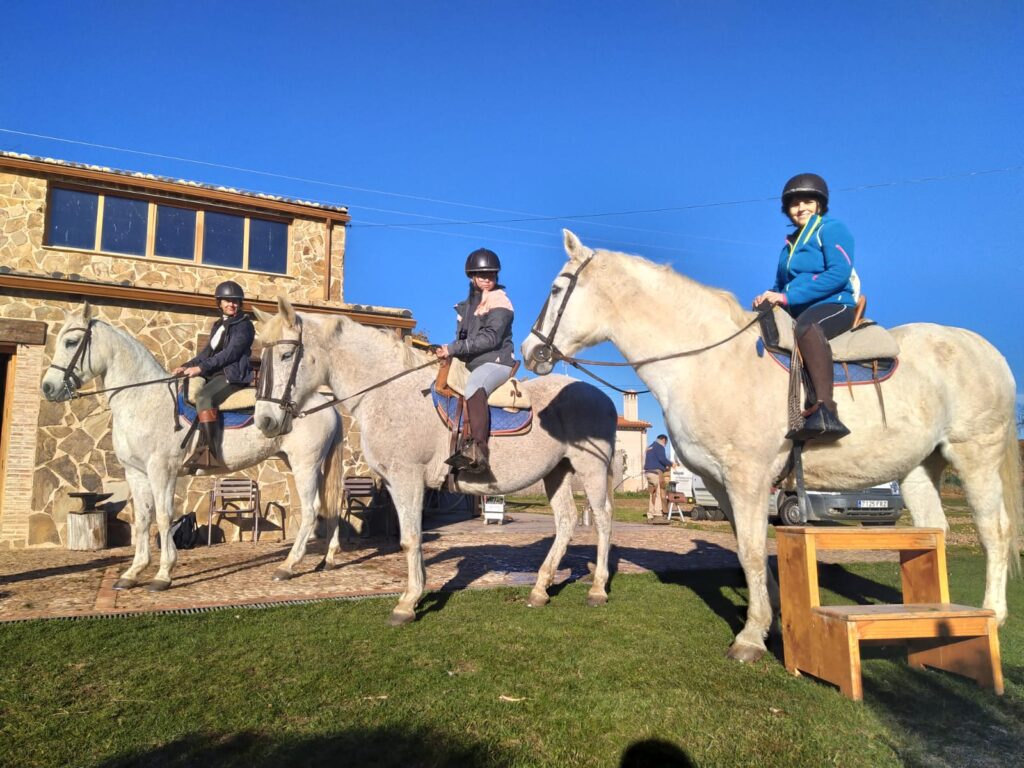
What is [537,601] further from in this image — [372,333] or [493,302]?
[372,333]

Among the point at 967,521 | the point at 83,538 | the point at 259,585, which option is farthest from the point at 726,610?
the point at 967,521

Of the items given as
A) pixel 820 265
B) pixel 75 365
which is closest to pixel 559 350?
pixel 820 265

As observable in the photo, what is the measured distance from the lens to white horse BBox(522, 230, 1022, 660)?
4.54 meters

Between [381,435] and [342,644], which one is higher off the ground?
[381,435]

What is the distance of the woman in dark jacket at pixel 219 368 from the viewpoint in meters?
7.68

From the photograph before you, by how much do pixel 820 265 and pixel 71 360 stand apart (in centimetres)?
767

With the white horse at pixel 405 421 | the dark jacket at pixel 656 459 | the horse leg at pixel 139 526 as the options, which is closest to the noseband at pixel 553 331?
the white horse at pixel 405 421

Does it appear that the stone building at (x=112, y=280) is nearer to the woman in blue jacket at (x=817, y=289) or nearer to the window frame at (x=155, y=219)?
the window frame at (x=155, y=219)

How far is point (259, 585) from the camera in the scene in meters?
7.46

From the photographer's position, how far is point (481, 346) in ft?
19.3

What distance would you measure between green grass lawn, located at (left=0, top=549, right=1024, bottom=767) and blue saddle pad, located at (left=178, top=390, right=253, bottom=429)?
2789 mm

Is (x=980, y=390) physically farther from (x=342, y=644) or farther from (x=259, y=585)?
(x=259, y=585)

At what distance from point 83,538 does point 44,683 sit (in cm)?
778

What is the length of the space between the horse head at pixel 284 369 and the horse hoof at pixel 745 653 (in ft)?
13.5
